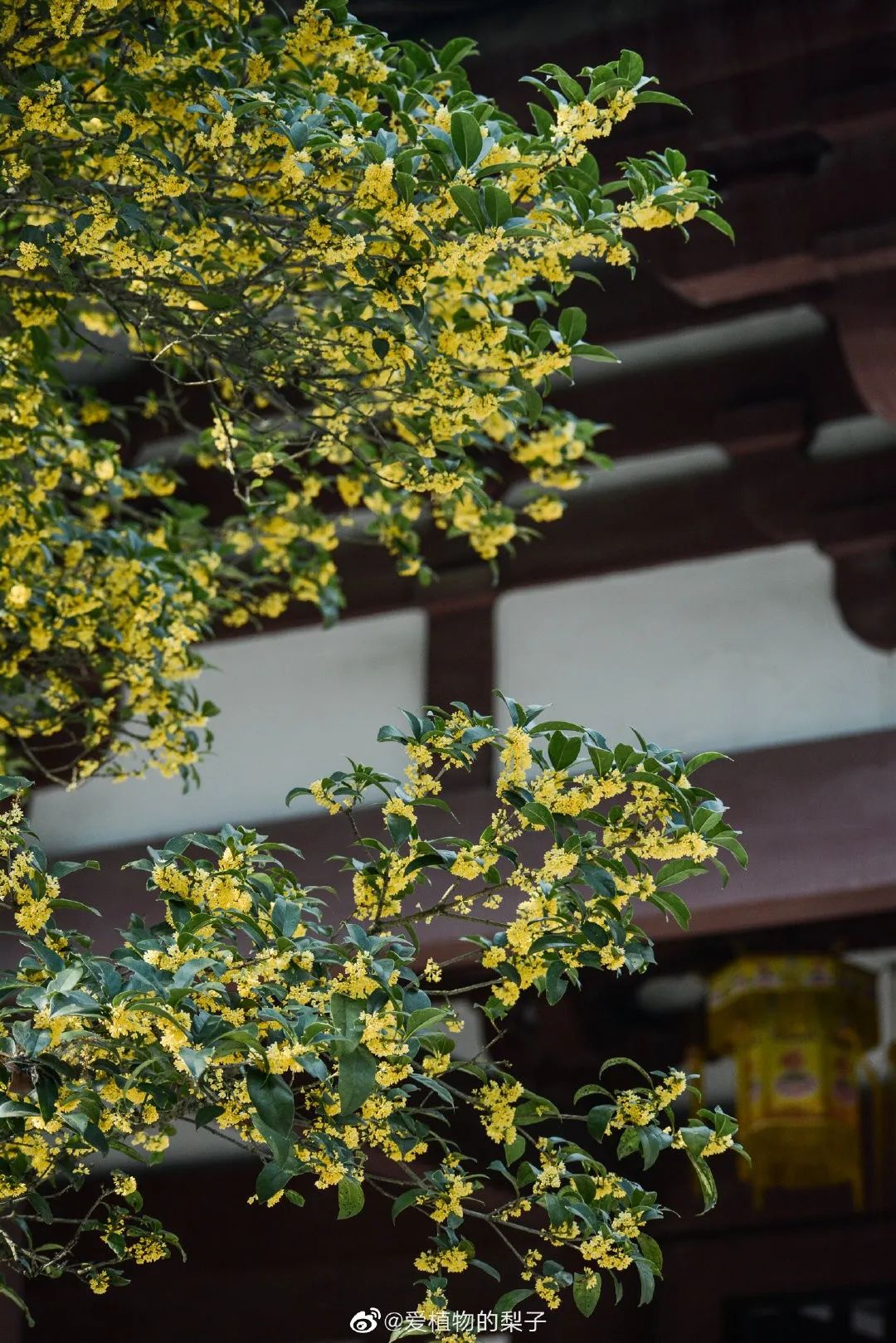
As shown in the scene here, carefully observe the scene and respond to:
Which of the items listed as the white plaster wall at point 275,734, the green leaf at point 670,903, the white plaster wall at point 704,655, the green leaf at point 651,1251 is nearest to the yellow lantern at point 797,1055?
the white plaster wall at point 704,655

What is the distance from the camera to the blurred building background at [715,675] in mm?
3475

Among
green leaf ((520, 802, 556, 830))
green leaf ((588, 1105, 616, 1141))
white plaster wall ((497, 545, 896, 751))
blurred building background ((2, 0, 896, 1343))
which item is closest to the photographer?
green leaf ((520, 802, 556, 830))

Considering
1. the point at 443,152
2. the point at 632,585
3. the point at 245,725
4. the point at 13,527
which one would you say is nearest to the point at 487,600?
the point at 632,585

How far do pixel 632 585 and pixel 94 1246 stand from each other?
6.90ft

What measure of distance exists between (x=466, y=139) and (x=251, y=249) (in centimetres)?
51

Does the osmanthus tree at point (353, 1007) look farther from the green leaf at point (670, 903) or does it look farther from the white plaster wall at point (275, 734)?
the white plaster wall at point (275, 734)

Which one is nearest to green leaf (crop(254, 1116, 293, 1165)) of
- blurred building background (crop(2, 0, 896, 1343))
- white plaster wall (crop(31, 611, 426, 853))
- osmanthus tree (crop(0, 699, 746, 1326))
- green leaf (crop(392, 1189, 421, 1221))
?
osmanthus tree (crop(0, 699, 746, 1326))

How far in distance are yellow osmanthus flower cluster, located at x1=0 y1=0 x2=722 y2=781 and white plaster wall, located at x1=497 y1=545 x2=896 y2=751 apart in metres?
1.16

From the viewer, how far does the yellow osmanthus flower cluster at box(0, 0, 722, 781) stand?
2.05 meters

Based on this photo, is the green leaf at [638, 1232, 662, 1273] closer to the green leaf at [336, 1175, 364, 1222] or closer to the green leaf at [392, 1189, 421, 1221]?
the green leaf at [392, 1189, 421, 1221]

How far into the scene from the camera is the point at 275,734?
436 centimetres

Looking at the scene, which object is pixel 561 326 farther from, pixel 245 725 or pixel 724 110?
pixel 245 725

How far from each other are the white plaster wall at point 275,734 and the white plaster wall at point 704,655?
11.6 inches

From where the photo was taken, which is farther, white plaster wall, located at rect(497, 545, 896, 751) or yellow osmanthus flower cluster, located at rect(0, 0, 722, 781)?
white plaster wall, located at rect(497, 545, 896, 751)
